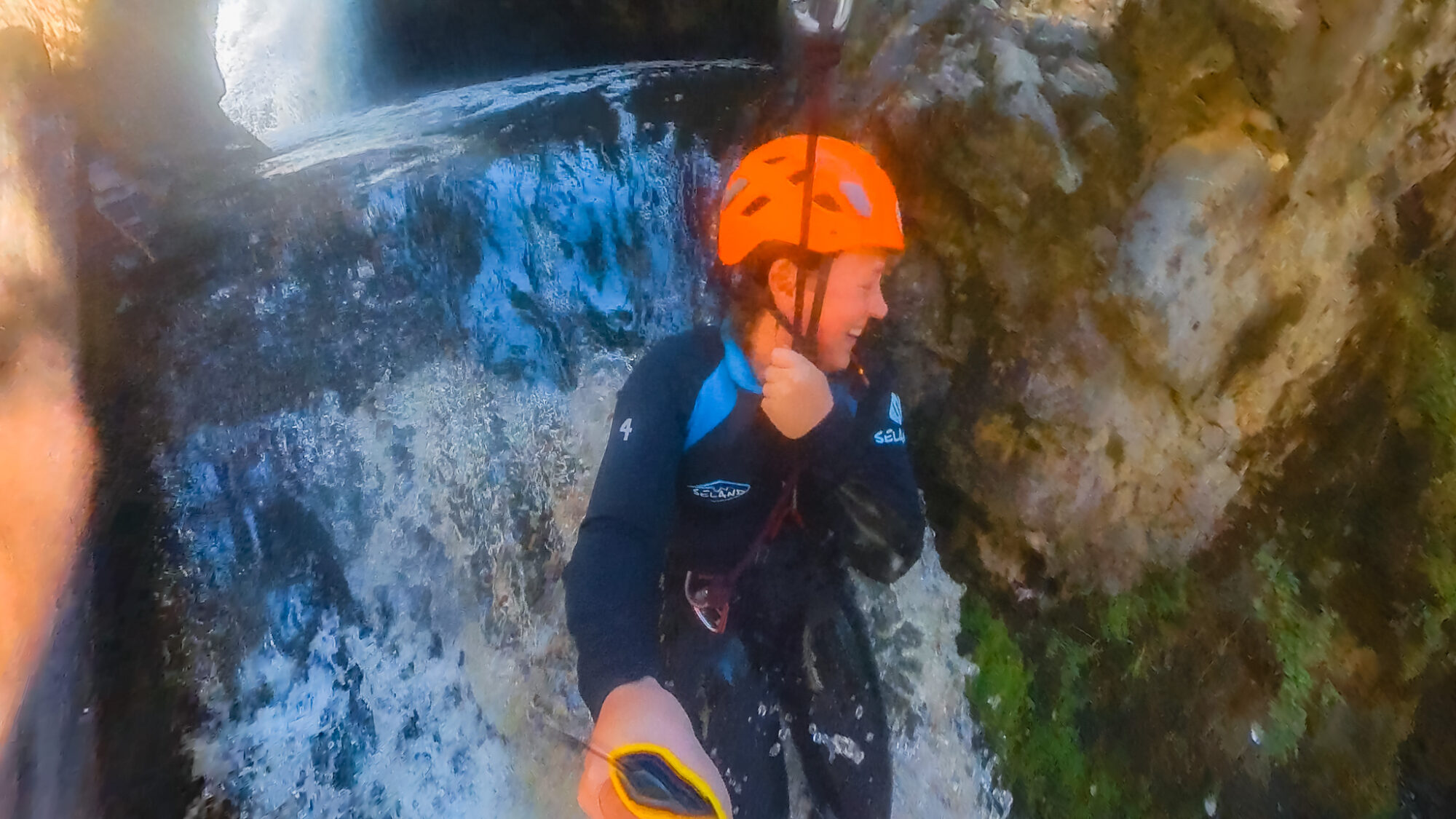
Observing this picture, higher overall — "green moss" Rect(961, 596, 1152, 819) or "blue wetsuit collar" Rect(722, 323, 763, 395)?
"blue wetsuit collar" Rect(722, 323, 763, 395)

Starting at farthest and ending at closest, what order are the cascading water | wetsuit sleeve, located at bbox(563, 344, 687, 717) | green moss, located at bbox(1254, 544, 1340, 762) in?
green moss, located at bbox(1254, 544, 1340, 762), wetsuit sleeve, located at bbox(563, 344, 687, 717), the cascading water

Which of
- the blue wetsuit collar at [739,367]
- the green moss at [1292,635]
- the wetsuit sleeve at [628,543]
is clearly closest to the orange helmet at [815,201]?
the blue wetsuit collar at [739,367]

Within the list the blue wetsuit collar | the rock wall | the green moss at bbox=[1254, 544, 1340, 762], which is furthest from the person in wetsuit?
the green moss at bbox=[1254, 544, 1340, 762]

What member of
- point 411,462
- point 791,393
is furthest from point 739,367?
point 411,462

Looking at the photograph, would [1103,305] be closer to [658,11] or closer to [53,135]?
[658,11]

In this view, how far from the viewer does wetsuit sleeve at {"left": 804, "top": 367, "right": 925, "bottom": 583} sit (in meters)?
0.99

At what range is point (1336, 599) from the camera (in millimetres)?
1041

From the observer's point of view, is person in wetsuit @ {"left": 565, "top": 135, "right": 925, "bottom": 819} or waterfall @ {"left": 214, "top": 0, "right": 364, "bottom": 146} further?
waterfall @ {"left": 214, "top": 0, "right": 364, "bottom": 146}

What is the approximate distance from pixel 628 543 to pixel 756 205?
0.46 meters

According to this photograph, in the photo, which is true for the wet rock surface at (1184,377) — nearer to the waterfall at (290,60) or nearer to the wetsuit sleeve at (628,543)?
the wetsuit sleeve at (628,543)

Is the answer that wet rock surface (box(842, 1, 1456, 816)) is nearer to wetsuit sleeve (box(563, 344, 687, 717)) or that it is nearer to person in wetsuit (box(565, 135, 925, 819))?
person in wetsuit (box(565, 135, 925, 819))

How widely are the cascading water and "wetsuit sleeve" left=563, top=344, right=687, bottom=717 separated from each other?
33 millimetres

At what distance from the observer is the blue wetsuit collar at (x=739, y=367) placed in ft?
3.16

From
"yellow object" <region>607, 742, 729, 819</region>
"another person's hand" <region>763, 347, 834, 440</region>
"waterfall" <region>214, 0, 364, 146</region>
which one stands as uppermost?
"waterfall" <region>214, 0, 364, 146</region>
